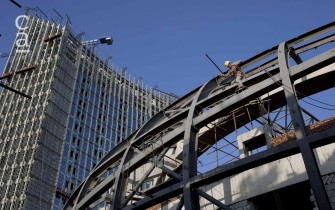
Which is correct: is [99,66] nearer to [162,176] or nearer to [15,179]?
[15,179]

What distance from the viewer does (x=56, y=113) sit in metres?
56.9

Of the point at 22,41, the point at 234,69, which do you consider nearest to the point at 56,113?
the point at 22,41

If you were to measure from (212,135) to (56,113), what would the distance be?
39.4m

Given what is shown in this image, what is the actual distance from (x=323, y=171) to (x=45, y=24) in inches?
2501

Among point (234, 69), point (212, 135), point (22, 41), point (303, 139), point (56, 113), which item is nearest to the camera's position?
point (303, 139)

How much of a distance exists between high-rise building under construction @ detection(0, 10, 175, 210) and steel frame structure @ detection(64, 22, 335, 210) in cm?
2841

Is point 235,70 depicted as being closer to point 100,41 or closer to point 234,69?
point 234,69

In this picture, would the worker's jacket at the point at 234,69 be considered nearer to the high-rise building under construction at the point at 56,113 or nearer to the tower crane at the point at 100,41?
the high-rise building under construction at the point at 56,113

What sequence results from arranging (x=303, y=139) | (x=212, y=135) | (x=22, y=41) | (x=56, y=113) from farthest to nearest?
(x=22, y=41), (x=56, y=113), (x=212, y=135), (x=303, y=139)

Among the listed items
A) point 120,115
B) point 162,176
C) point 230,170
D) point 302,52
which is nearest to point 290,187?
point 230,170

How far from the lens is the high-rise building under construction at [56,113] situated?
49375 millimetres

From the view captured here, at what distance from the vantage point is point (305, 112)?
22.0 metres

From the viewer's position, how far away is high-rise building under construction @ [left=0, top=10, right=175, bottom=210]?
49.4 meters

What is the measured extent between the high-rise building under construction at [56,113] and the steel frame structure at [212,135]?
93.2 feet
